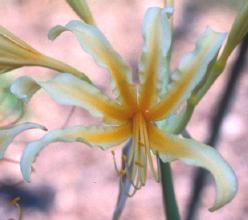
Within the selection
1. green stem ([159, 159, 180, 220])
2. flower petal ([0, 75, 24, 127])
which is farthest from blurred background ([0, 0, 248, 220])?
green stem ([159, 159, 180, 220])

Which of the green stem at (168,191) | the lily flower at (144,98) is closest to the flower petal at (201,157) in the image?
the lily flower at (144,98)

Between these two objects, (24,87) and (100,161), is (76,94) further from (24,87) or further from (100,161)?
(100,161)

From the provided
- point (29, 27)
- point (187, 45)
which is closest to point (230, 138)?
point (187, 45)

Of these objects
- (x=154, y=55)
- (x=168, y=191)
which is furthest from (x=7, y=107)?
(x=154, y=55)

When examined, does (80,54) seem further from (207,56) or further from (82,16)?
(207,56)

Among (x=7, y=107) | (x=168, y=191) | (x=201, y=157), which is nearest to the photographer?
(x=201, y=157)

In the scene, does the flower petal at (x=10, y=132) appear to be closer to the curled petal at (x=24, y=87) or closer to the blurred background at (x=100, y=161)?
the curled petal at (x=24, y=87)

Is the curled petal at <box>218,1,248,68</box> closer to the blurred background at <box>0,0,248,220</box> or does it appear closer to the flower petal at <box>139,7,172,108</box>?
the flower petal at <box>139,7,172,108</box>
